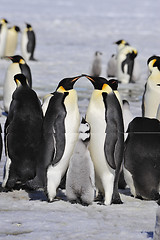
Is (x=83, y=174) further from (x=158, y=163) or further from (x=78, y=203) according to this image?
(x=158, y=163)

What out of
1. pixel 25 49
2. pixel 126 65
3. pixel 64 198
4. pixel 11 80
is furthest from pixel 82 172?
pixel 25 49

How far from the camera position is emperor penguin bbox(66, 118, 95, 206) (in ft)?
13.3

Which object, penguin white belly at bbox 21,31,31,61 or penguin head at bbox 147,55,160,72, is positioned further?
penguin white belly at bbox 21,31,31,61

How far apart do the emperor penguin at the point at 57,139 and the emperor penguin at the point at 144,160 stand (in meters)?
0.47

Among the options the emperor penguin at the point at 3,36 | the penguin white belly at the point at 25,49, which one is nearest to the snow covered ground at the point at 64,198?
the penguin white belly at the point at 25,49

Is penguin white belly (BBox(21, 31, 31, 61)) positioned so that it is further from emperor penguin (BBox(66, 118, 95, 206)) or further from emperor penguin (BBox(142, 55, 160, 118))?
emperor penguin (BBox(66, 118, 95, 206))

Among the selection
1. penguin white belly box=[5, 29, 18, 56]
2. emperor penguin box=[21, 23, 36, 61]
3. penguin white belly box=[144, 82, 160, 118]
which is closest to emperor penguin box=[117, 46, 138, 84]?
emperor penguin box=[21, 23, 36, 61]

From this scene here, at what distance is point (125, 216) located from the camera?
389 cm

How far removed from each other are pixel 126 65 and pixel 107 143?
896 cm

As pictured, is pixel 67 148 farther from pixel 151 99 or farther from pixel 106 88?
pixel 151 99

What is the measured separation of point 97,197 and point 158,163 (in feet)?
1.81

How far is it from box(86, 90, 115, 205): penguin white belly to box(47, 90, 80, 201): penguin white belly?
13 cm

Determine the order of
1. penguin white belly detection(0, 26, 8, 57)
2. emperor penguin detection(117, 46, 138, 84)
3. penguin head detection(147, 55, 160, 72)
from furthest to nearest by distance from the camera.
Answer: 1. penguin white belly detection(0, 26, 8, 57)
2. emperor penguin detection(117, 46, 138, 84)
3. penguin head detection(147, 55, 160, 72)

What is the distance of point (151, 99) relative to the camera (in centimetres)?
637
